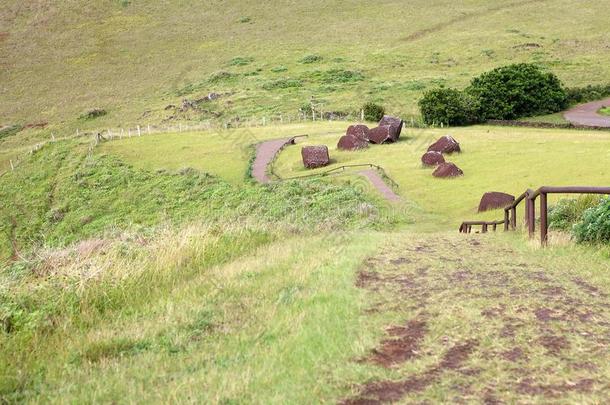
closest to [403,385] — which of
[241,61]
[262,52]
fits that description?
[241,61]

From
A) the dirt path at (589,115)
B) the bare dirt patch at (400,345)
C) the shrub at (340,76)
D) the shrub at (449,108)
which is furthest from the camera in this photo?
the shrub at (340,76)

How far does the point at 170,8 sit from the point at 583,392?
4248 inches

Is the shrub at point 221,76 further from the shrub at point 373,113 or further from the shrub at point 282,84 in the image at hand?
the shrub at point 373,113

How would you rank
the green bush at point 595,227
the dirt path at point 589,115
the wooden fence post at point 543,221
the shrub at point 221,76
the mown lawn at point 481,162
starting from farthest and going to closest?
1. the shrub at point 221,76
2. the dirt path at point 589,115
3. the mown lawn at point 481,162
4. the wooden fence post at point 543,221
5. the green bush at point 595,227

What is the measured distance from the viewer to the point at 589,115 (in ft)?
155

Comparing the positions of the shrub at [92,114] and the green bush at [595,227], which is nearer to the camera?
the green bush at [595,227]

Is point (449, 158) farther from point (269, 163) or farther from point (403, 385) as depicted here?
point (403, 385)

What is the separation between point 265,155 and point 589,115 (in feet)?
82.4

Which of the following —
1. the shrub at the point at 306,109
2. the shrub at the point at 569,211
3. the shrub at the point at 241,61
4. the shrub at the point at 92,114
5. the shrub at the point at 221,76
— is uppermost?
the shrub at the point at 569,211

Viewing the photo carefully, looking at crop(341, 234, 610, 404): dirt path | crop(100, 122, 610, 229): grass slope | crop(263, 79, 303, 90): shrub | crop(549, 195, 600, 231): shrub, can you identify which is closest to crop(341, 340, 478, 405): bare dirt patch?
crop(341, 234, 610, 404): dirt path

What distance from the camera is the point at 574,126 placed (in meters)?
40.3

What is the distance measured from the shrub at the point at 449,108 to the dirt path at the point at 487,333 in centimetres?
3599

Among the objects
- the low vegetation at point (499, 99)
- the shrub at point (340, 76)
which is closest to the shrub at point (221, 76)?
the shrub at point (340, 76)

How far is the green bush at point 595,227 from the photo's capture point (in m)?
10.2
